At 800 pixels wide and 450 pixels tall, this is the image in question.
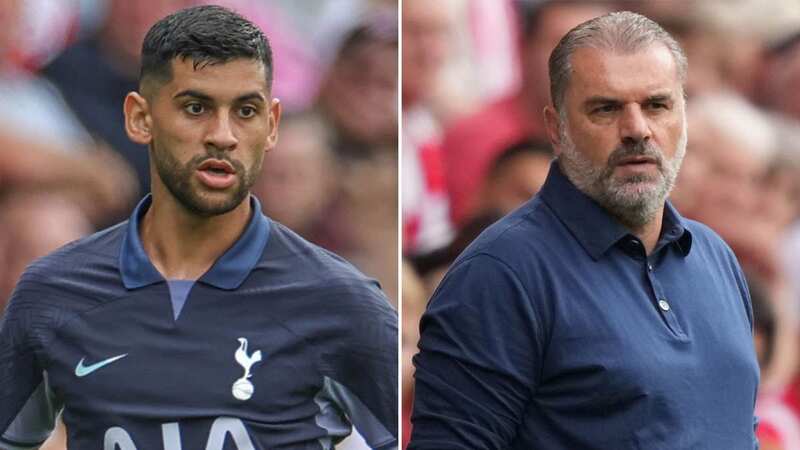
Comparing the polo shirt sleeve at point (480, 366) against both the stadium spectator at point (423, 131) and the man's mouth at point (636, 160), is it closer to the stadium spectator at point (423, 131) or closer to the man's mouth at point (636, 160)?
the man's mouth at point (636, 160)

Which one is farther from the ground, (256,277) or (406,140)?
(406,140)

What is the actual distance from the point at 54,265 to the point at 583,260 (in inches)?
40.2

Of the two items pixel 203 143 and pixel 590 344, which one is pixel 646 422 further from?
pixel 203 143

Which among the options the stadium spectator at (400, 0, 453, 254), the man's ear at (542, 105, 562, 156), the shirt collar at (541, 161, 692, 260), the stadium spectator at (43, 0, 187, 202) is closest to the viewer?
the shirt collar at (541, 161, 692, 260)

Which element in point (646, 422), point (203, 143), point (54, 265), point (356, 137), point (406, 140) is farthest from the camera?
point (406, 140)

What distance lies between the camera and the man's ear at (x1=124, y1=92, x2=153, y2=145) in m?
2.66

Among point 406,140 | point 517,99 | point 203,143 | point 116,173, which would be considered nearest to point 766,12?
point 517,99

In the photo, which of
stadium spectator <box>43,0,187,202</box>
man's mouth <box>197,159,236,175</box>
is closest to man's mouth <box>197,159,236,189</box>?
man's mouth <box>197,159,236,175</box>

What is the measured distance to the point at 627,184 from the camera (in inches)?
92.9

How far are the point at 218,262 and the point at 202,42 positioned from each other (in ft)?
1.31

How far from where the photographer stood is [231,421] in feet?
8.45

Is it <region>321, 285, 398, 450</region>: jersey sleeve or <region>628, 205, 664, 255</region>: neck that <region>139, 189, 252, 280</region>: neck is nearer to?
<region>321, 285, 398, 450</region>: jersey sleeve

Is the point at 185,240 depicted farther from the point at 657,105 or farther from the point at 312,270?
the point at 657,105

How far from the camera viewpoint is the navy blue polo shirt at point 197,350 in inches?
101
